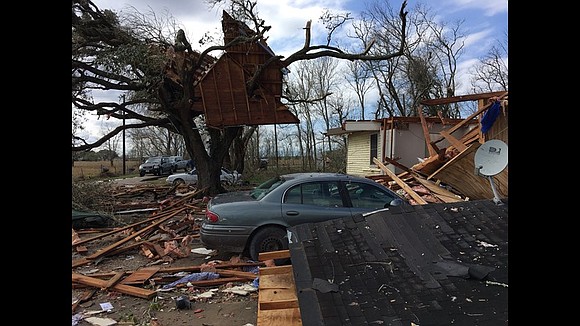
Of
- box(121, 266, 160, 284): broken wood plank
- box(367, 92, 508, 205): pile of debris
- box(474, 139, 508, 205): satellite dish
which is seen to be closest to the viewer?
box(474, 139, 508, 205): satellite dish

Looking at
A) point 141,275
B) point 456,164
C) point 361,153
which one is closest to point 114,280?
point 141,275

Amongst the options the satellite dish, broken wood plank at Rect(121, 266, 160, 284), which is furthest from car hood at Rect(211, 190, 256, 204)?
the satellite dish

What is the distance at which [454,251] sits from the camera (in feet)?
12.8

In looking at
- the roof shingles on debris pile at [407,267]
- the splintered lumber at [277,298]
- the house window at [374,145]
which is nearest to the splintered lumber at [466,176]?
the roof shingles on debris pile at [407,267]

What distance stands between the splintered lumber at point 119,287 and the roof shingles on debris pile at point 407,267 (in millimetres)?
2618

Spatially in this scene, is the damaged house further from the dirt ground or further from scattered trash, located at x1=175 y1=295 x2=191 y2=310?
scattered trash, located at x1=175 y1=295 x2=191 y2=310

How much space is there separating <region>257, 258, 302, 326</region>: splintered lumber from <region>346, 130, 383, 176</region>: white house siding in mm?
15185

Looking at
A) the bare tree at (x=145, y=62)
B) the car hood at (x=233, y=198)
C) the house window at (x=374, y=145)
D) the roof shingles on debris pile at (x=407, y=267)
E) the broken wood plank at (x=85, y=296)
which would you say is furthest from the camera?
the house window at (x=374, y=145)

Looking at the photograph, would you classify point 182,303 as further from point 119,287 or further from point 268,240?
point 268,240

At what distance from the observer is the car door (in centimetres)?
661

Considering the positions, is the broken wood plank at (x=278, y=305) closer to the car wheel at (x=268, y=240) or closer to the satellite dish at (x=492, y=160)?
the car wheel at (x=268, y=240)

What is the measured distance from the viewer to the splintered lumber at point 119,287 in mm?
5545

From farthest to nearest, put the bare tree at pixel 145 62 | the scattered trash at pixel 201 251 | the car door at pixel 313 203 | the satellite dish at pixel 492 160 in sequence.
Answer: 1. the bare tree at pixel 145 62
2. the scattered trash at pixel 201 251
3. the car door at pixel 313 203
4. the satellite dish at pixel 492 160
